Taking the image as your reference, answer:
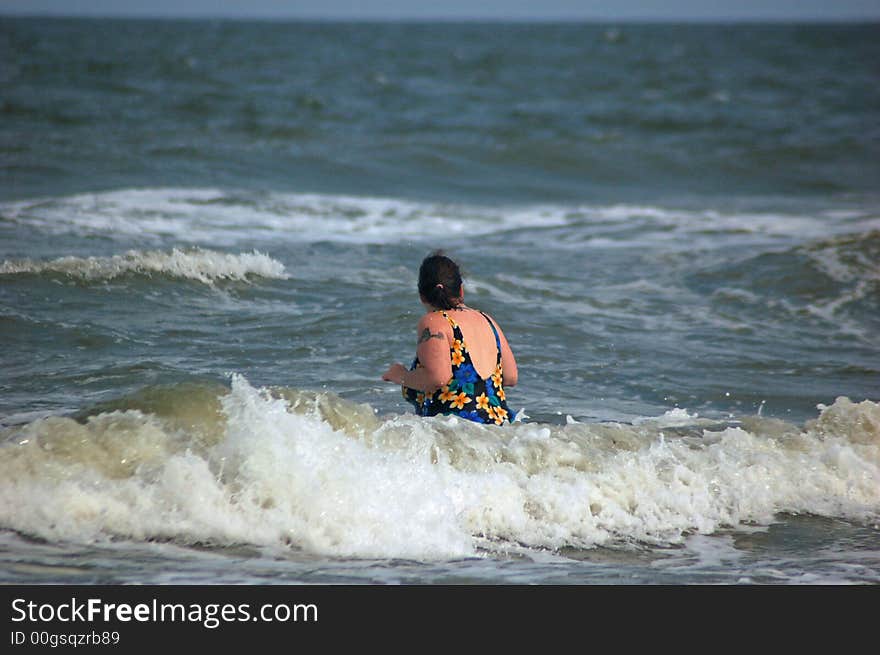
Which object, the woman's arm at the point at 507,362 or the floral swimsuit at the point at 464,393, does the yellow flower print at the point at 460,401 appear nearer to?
the floral swimsuit at the point at 464,393

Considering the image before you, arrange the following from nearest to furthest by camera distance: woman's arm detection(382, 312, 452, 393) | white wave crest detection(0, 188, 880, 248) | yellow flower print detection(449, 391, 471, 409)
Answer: woman's arm detection(382, 312, 452, 393), yellow flower print detection(449, 391, 471, 409), white wave crest detection(0, 188, 880, 248)

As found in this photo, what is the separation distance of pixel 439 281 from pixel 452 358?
37 cm

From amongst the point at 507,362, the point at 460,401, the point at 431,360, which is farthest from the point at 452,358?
the point at 507,362

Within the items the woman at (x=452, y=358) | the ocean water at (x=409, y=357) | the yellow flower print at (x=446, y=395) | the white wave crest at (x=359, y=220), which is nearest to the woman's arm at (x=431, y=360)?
the woman at (x=452, y=358)

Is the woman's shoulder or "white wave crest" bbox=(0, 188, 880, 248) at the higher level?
"white wave crest" bbox=(0, 188, 880, 248)

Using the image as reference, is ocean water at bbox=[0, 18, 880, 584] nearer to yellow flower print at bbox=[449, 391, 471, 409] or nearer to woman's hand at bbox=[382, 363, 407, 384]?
yellow flower print at bbox=[449, 391, 471, 409]

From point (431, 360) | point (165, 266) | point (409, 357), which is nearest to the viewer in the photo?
point (431, 360)

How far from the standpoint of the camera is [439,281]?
5656 millimetres

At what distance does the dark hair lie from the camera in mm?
5660

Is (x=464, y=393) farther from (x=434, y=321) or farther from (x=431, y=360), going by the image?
(x=434, y=321)

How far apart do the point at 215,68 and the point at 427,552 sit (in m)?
40.4

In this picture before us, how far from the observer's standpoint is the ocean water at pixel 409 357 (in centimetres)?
511

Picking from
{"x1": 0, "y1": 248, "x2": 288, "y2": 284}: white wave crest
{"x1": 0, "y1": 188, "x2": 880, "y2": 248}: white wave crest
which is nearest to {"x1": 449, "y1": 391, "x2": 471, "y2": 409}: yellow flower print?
{"x1": 0, "y1": 248, "x2": 288, "y2": 284}: white wave crest

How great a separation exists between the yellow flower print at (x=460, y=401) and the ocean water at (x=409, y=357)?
0.09 metres
